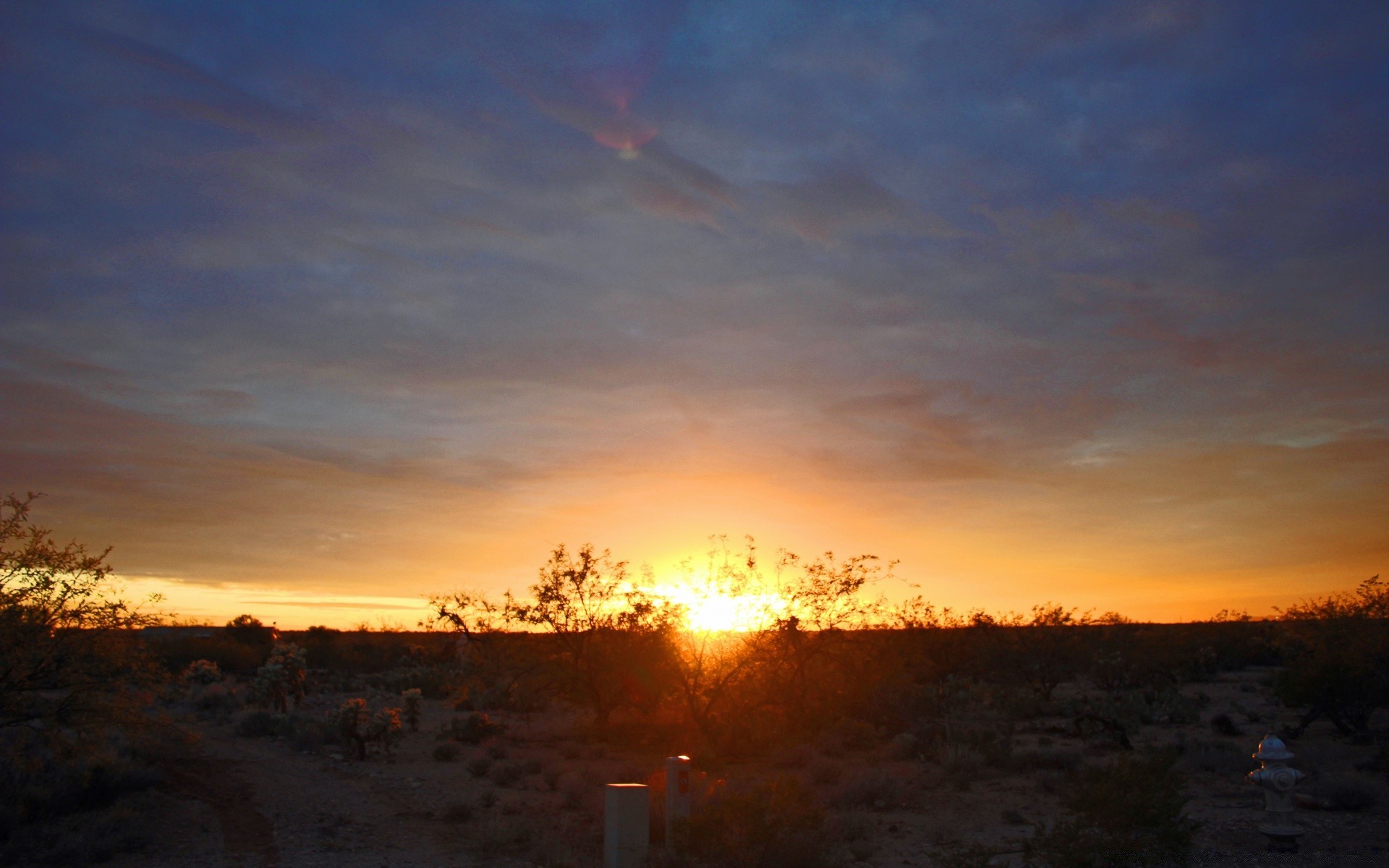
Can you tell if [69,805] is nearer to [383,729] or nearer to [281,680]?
[383,729]

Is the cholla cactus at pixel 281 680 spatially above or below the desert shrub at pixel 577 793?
above

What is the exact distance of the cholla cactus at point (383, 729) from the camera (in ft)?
75.8

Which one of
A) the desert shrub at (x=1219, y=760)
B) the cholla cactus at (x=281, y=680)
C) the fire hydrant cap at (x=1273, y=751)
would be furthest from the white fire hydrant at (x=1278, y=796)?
the cholla cactus at (x=281, y=680)

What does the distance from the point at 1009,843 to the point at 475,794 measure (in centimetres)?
983

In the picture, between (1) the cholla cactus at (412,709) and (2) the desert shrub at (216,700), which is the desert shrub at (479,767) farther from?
(2) the desert shrub at (216,700)

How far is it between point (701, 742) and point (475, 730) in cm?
648

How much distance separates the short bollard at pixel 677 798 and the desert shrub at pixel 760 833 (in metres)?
0.16

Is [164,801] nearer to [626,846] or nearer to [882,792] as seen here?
[626,846]

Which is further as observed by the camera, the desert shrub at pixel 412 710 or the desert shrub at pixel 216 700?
the desert shrub at pixel 216 700

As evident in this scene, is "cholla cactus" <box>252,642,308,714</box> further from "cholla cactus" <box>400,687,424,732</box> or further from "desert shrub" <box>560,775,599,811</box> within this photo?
"desert shrub" <box>560,775,599,811</box>

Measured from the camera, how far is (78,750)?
14.6 m

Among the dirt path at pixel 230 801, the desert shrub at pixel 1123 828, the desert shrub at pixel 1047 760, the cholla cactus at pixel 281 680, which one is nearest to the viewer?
the desert shrub at pixel 1123 828

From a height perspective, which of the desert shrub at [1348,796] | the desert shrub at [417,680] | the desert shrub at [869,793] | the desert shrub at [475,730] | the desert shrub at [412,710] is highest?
the desert shrub at [417,680]

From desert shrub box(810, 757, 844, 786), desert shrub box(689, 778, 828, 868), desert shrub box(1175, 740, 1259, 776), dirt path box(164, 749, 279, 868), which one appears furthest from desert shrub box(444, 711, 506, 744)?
desert shrub box(1175, 740, 1259, 776)
